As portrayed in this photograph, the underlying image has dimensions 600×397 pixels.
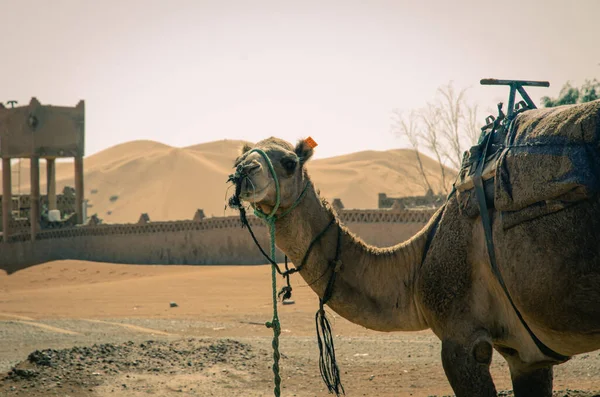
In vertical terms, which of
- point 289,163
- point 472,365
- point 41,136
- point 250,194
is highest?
point 41,136

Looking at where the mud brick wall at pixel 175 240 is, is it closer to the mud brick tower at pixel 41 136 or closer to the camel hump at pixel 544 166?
the mud brick tower at pixel 41 136

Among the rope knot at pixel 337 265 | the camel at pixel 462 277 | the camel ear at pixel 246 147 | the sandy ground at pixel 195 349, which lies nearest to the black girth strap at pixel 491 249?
the camel at pixel 462 277

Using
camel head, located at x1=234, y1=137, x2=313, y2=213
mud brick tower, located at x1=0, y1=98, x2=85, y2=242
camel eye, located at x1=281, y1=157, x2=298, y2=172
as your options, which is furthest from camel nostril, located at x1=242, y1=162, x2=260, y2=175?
mud brick tower, located at x1=0, y1=98, x2=85, y2=242

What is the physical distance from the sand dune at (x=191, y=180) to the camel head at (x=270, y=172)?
54.5 metres

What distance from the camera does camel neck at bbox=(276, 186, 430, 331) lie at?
5879 millimetres

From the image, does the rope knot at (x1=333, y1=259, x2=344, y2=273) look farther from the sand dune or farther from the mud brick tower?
the sand dune

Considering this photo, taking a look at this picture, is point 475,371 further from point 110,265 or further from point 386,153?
point 386,153

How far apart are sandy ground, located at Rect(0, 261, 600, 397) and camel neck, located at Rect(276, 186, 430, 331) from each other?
69 cm

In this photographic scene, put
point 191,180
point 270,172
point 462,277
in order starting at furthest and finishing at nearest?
point 191,180
point 270,172
point 462,277

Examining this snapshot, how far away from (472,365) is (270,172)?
6.55ft

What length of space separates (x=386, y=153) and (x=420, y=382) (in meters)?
92.8

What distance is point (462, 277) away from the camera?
17.4ft

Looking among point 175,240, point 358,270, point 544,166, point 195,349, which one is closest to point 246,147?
point 358,270

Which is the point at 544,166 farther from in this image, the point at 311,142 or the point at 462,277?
the point at 311,142
